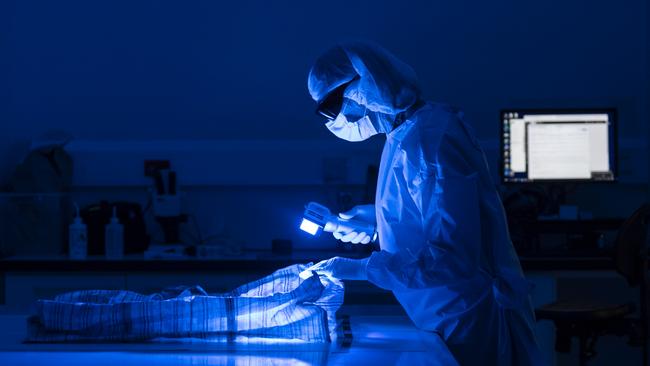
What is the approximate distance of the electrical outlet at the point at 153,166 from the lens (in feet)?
12.2

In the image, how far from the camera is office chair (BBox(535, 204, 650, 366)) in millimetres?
2934

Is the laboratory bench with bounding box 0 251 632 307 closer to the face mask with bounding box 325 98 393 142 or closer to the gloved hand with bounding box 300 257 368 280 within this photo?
the face mask with bounding box 325 98 393 142

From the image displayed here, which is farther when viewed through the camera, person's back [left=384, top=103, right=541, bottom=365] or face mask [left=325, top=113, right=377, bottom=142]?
face mask [left=325, top=113, right=377, bottom=142]

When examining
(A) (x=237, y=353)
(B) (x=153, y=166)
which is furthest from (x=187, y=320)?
(B) (x=153, y=166)

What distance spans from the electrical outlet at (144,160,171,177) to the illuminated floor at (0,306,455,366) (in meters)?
2.06

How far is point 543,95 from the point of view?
3.79 metres

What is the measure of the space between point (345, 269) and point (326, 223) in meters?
0.34

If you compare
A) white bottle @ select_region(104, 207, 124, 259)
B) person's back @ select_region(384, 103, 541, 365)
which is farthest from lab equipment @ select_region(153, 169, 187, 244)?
person's back @ select_region(384, 103, 541, 365)

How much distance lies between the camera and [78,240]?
11.0 feet

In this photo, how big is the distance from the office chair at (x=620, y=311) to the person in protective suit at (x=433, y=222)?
3.56ft

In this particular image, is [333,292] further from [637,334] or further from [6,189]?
[6,189]

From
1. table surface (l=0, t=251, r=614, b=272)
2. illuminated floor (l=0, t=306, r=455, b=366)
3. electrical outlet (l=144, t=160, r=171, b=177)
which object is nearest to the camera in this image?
illuminated floor (l=0, t=306, r=455, b=366)

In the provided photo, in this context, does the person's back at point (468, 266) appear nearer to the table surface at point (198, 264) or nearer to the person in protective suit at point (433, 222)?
the person in protective suit at point (433, 222)

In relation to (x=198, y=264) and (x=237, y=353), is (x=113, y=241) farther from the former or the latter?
(x=237, y=353)
